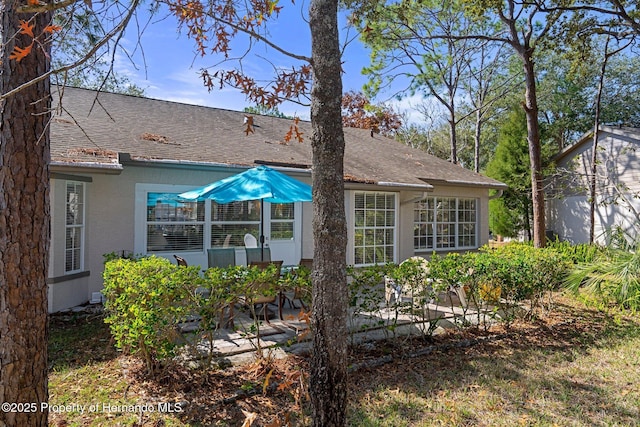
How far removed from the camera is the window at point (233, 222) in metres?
9.42

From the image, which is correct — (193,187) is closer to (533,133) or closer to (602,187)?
A: (533,133)

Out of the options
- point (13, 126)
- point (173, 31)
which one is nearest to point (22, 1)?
point (13, 126)

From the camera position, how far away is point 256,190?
7.08 meters

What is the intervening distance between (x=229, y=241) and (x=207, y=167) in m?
1.83

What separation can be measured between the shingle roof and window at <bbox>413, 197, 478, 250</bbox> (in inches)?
37.7

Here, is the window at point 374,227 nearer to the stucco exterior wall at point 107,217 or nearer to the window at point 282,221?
the window at point 282,221

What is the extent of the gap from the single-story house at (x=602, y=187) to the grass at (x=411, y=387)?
38.9 ft

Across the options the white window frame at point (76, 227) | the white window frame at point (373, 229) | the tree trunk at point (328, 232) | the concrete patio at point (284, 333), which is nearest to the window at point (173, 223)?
the white window frame at point (76, 227)

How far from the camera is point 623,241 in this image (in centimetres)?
934

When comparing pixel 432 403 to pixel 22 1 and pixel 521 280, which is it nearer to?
pixel 521 280

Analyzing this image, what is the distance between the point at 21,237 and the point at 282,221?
23.6 ft

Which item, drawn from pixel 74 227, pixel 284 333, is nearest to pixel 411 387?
pixel 284 333

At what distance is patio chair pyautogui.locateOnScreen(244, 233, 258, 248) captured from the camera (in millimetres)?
9388

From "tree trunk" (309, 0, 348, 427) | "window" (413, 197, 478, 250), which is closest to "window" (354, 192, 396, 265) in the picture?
"window" (413, 197, 478, 250)
